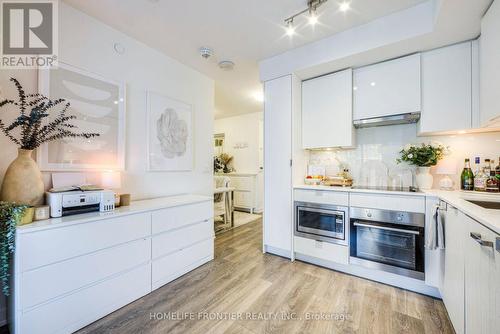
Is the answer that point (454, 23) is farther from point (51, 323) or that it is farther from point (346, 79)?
point (51, 323)

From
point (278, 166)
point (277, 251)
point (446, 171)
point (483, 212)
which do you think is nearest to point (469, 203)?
point (483, 212)

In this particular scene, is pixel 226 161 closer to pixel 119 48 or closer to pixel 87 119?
pixel 119 48

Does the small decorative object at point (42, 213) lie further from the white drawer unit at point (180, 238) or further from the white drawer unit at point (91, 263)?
the white drawer unit at point (180, 238)

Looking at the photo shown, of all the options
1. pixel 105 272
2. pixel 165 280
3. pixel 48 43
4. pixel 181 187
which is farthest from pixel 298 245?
pixel 48 43

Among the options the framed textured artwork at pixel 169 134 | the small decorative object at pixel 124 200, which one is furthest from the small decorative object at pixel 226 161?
the small decorative object at pixel 124 200

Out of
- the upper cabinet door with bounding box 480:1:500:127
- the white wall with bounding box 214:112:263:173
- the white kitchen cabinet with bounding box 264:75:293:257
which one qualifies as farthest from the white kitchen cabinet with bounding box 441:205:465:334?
the white wall with bounding box 214:112:263:173

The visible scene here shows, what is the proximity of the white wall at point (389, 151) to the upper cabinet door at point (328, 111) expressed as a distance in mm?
322

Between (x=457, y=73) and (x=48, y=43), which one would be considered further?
(x=457, y=73)

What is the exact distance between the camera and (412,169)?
239 centimetres

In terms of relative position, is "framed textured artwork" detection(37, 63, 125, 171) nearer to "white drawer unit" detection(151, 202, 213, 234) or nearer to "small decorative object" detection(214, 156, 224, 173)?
"white drawer unit" detection(151, 202, 213, 234)

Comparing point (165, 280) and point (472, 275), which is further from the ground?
point (472, 275)

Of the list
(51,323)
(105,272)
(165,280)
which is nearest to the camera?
(51,323)

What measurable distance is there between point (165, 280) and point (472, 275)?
2.36m

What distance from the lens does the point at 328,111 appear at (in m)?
2.61
